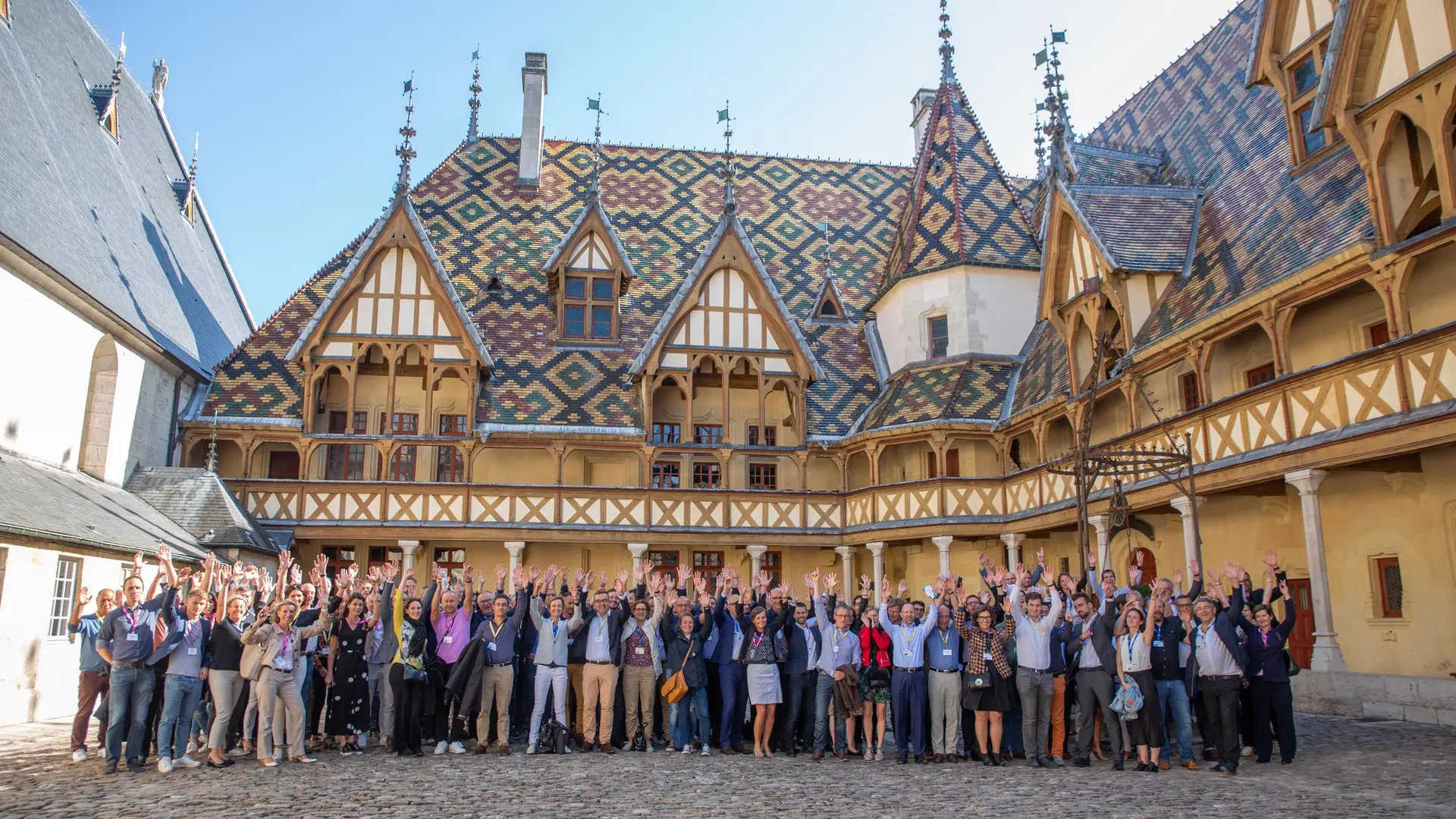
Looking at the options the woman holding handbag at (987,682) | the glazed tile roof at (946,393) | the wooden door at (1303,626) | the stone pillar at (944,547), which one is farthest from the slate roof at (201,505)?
the wooden door at (1303,626)

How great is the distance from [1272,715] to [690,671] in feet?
18.0

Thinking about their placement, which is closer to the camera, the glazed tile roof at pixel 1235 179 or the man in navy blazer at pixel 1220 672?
the man in navy blazer at pixel 1220 672

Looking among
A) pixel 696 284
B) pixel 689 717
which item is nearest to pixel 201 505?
pixel 696 284

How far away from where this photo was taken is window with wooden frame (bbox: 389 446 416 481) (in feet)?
73.6

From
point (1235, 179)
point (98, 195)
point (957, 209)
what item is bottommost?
point (1235, 179)

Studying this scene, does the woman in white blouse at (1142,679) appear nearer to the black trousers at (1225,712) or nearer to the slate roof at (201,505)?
the black trousers at (1225,712)

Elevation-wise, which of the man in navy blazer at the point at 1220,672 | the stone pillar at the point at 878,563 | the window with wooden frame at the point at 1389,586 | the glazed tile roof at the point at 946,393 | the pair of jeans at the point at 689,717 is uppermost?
the glazed tile roof at the point at 946,393

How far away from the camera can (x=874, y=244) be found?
1141 inches

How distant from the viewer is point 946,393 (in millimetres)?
22953

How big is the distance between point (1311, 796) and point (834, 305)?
20.4 m

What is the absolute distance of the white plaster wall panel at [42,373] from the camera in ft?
50.2

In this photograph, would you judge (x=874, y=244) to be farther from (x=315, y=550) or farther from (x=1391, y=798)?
(x=1391, y=798)

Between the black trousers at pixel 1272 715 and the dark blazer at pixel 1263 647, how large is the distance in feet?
0.24

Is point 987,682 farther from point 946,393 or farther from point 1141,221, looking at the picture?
point 946,393
